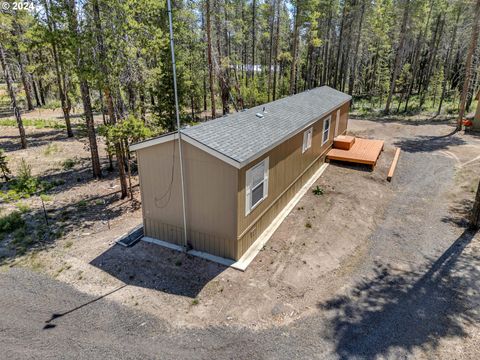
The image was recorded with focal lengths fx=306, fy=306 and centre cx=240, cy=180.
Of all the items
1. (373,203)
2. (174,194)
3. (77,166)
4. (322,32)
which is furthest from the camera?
(322,32)

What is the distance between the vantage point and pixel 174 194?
27.2ft

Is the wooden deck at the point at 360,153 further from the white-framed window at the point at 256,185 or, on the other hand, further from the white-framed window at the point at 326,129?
the white-framed window at the point at 256,185

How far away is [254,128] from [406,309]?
606 centimetres

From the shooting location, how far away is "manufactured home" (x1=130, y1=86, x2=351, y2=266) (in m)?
7.49

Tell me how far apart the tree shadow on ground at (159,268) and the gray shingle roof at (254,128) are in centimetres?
300

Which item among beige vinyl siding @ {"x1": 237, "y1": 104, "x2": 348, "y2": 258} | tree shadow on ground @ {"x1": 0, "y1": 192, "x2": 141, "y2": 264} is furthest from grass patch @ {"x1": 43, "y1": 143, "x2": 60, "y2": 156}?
beige vinyl siding @ {"x1": 237, "y1": 104, "x2": 348, "y2": 258}

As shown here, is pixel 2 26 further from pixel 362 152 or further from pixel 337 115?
pixel 362 152

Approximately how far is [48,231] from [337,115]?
1475cm

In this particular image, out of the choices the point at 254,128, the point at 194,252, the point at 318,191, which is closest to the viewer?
the point at 194,252

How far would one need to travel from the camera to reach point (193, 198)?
26.5ft

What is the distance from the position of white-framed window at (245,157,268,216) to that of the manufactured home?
26 millimetres

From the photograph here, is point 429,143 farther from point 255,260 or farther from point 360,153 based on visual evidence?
point 255,260

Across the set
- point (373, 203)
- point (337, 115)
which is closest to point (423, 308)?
point (373, 203)

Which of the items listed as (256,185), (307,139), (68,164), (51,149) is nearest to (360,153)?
(307,139)
